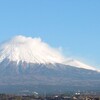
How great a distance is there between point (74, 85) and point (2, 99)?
91.6 meters

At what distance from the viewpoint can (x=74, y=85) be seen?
18488 centimetres

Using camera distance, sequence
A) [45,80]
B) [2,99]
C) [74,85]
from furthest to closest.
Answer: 1. [45,80]
2. [74,85]
3. [2,99]

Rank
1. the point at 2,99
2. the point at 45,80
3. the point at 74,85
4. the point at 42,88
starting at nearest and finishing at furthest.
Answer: the point at 2,99, the point at 42,88, the point at 74,85, the point at 45,80

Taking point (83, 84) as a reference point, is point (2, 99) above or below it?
below

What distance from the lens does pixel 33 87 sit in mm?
177750

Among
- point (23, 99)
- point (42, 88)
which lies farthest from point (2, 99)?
point (42, 88)

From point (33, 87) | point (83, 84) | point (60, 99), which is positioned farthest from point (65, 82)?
point (60, 99)

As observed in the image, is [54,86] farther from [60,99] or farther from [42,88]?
[60,99]

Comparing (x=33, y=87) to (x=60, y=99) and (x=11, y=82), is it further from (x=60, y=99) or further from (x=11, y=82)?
(x=60, y=99)

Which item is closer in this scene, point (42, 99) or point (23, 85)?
point (42, 99)

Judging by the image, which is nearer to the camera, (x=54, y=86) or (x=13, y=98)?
(x=13, y=98)

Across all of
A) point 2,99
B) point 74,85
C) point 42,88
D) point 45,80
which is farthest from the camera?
point 45,80

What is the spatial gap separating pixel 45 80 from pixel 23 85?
47.8ft

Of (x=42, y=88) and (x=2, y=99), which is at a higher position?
(x=42, y=88)
